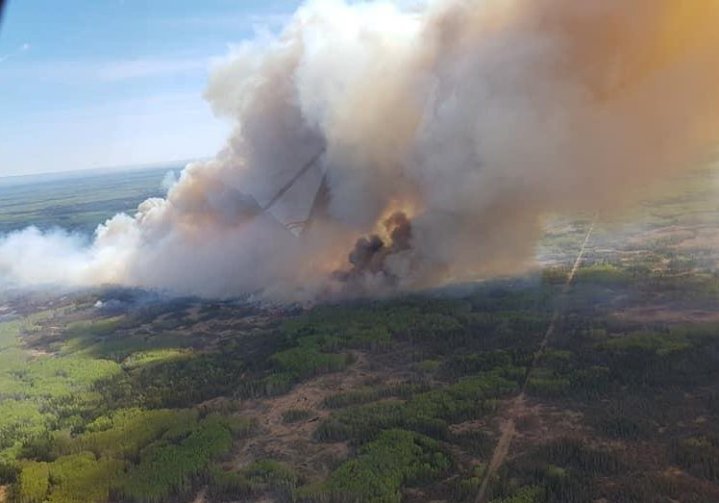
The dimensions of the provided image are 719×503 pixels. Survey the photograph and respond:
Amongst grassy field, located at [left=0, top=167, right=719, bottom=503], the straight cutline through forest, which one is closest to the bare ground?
grassy field, located at [left=0, top=167, right=719, bottom=503]

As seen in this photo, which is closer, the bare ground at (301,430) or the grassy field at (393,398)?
the grassy field at (393,398)

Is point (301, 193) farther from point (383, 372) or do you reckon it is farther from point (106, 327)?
point (383, 372)

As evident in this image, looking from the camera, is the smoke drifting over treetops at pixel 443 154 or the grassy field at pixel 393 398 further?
the smoke drifting over treetops at pixel 443 154

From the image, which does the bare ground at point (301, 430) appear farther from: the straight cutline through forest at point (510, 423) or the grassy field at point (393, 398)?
the straight cutline through forest at point (510, 423)

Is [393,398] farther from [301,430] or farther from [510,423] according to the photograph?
[510,423]

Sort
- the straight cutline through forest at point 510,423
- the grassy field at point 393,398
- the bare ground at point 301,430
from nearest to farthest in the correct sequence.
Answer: the straight cutline through forest at point 510,423 → the grassy field at point 393,398 → the bare ground at point 301,430

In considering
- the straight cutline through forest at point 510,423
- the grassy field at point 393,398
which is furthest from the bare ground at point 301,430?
the straight cutline through forest at point 510,423

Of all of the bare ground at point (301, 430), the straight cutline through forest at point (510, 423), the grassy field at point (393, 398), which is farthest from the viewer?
the bare ground at point (301, 430)

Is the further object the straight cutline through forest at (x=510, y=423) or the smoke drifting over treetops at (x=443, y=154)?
the smoke drifting over treetops at (x=443, y=154)

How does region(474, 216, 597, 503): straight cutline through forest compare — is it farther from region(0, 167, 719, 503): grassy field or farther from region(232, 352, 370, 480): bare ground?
region(232, 352, 370, 480): bare ground
